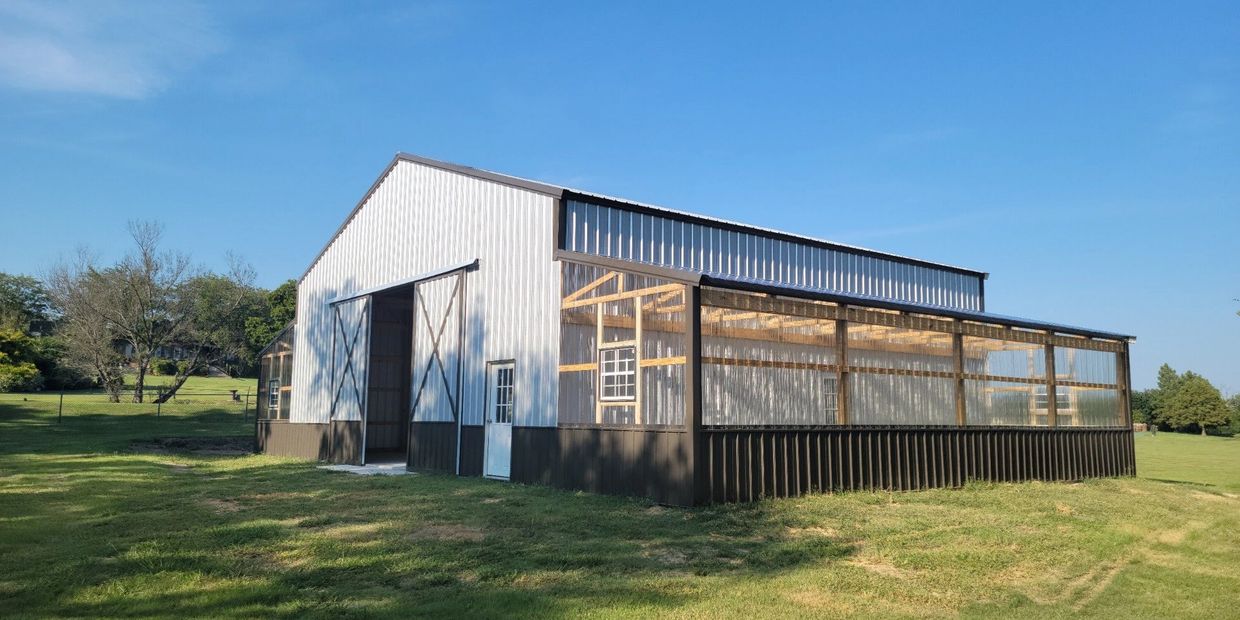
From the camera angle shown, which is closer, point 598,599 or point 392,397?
point 598,599

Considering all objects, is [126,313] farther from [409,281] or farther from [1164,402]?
[1164,402]

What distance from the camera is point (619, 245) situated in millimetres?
17281

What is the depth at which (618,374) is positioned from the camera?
44.6 ft

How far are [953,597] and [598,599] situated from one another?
3.11 m

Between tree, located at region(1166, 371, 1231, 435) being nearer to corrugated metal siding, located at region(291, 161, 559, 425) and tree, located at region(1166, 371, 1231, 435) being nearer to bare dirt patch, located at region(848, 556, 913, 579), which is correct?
corrugated metal siding, located at region(291, 161, 559, 425)

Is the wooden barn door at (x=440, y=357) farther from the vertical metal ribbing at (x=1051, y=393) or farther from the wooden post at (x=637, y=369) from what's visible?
the vertical metal ribbing at (x=1051, y=393)

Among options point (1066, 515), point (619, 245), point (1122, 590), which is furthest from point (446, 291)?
point (1122, 590)

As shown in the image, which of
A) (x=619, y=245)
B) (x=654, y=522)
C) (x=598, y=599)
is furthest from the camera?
(x=619, y=245)

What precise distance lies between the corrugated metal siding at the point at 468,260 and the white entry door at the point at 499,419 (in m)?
0.27

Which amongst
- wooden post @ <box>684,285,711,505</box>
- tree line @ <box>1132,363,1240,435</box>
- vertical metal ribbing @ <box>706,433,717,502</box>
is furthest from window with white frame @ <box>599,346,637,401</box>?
tree line @ <box>1132,363,1240,435</box>

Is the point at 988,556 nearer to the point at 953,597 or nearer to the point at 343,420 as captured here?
the point at 953,597

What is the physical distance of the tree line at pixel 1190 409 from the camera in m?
53.1

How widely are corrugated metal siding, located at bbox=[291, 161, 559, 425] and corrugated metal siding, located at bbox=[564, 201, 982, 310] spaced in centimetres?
119

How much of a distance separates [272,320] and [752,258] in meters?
47.4
